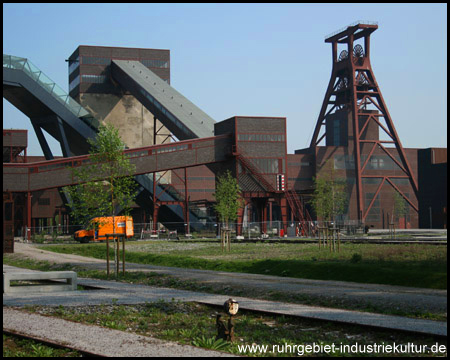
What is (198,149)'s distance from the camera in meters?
69.0

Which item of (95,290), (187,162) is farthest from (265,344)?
(187,162)

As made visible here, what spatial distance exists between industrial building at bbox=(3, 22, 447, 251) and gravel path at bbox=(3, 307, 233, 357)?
1885 inches

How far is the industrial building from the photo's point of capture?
65.2 metres

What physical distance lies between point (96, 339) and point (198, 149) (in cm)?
5814

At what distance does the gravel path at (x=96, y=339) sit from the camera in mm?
10020

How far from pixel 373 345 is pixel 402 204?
8692 cm

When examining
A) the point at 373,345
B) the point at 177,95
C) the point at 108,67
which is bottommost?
the point at 373,345

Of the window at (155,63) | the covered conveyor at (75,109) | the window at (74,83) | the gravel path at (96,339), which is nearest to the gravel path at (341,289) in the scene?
the gravel path at (96,339)

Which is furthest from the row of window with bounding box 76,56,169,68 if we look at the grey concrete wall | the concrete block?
the concrete block

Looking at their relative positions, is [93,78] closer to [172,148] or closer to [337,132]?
[172,148]

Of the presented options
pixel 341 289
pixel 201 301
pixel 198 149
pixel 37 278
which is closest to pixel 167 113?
pixel 198 149

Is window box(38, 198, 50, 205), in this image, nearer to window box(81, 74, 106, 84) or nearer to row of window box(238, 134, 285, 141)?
window box(81, 74, 106, 84)

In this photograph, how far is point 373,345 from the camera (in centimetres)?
1103

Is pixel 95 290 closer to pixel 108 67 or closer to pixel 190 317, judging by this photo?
pixel 190 317
